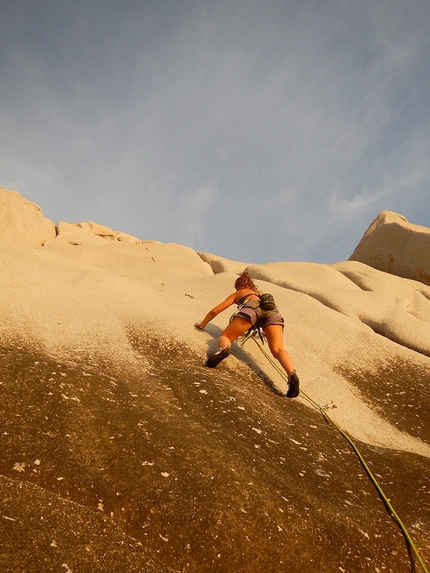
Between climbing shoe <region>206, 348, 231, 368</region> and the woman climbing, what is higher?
the woman climbing

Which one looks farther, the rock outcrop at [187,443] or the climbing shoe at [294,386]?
the climbing shoe at [294,386]

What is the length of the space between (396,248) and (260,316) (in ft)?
63.4

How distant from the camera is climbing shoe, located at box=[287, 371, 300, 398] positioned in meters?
6.17

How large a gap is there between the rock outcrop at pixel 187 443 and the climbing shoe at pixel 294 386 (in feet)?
0.70

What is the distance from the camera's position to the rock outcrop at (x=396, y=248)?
20.4 m

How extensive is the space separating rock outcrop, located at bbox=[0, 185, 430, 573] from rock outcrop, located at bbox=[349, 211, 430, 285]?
13007mm

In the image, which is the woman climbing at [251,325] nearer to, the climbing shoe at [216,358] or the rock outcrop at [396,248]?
the climbing shoe at [216,358]

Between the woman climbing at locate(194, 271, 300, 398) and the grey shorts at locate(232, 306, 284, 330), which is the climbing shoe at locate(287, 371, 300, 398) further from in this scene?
the grey shorts at locate(232, 306, 284, 330)

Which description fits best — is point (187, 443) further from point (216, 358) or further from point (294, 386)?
point (294, 386)

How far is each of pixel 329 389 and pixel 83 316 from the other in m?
5.80

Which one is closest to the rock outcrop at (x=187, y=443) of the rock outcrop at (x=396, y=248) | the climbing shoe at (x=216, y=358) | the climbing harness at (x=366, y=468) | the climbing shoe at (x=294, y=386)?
the climbing harness at (x=366, y=468)

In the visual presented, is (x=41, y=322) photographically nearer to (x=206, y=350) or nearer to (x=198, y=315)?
(x=206, y=350)

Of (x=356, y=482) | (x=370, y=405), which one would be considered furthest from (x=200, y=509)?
(x=370, y=405)

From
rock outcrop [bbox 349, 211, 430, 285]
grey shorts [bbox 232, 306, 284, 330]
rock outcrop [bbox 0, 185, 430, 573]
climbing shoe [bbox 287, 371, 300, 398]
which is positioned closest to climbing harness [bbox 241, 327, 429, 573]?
rock outcrop [bbox 0, 185, 430, 573]
